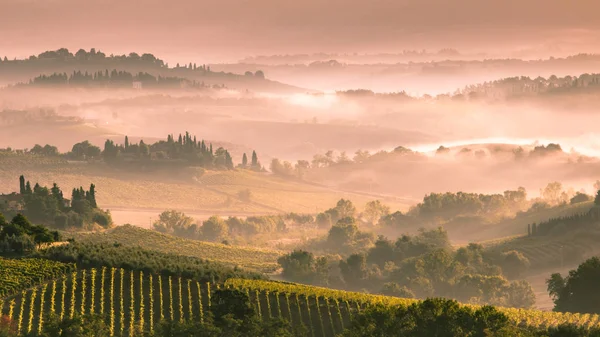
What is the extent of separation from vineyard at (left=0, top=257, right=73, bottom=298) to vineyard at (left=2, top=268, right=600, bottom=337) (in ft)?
3.83

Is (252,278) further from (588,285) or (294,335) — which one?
(588,285)

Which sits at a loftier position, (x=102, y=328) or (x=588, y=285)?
(x=102, y=328)

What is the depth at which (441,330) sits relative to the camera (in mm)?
104250

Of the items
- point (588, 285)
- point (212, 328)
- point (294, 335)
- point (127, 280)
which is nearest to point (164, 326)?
point (212, 328)

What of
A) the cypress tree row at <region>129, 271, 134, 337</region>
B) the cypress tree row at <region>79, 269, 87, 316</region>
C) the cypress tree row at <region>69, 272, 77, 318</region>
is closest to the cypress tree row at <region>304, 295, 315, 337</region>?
the cypress tree row at <region>129, 271, 134, 337</region>

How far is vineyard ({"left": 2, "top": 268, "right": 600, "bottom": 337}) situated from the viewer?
113250 millimetres

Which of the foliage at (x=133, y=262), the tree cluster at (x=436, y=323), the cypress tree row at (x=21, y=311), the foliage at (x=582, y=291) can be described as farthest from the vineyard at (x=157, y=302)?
the foliage at (x=582, y=291)

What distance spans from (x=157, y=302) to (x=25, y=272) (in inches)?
637

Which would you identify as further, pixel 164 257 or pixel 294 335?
pixel 164 257

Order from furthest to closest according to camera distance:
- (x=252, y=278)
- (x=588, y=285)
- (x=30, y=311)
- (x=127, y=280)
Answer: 1. (x=588, y=285)
2. (x=252, y=278)
3. (x=127, y=280)
4. (x=30, y=311)

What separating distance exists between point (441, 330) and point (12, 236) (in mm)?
62806

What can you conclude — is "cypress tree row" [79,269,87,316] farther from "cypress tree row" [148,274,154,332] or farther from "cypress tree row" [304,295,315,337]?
"cypress tree row" [304,295,315,337]

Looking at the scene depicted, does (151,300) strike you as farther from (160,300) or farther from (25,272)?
(25,272)

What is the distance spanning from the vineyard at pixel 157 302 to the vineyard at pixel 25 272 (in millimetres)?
1169
